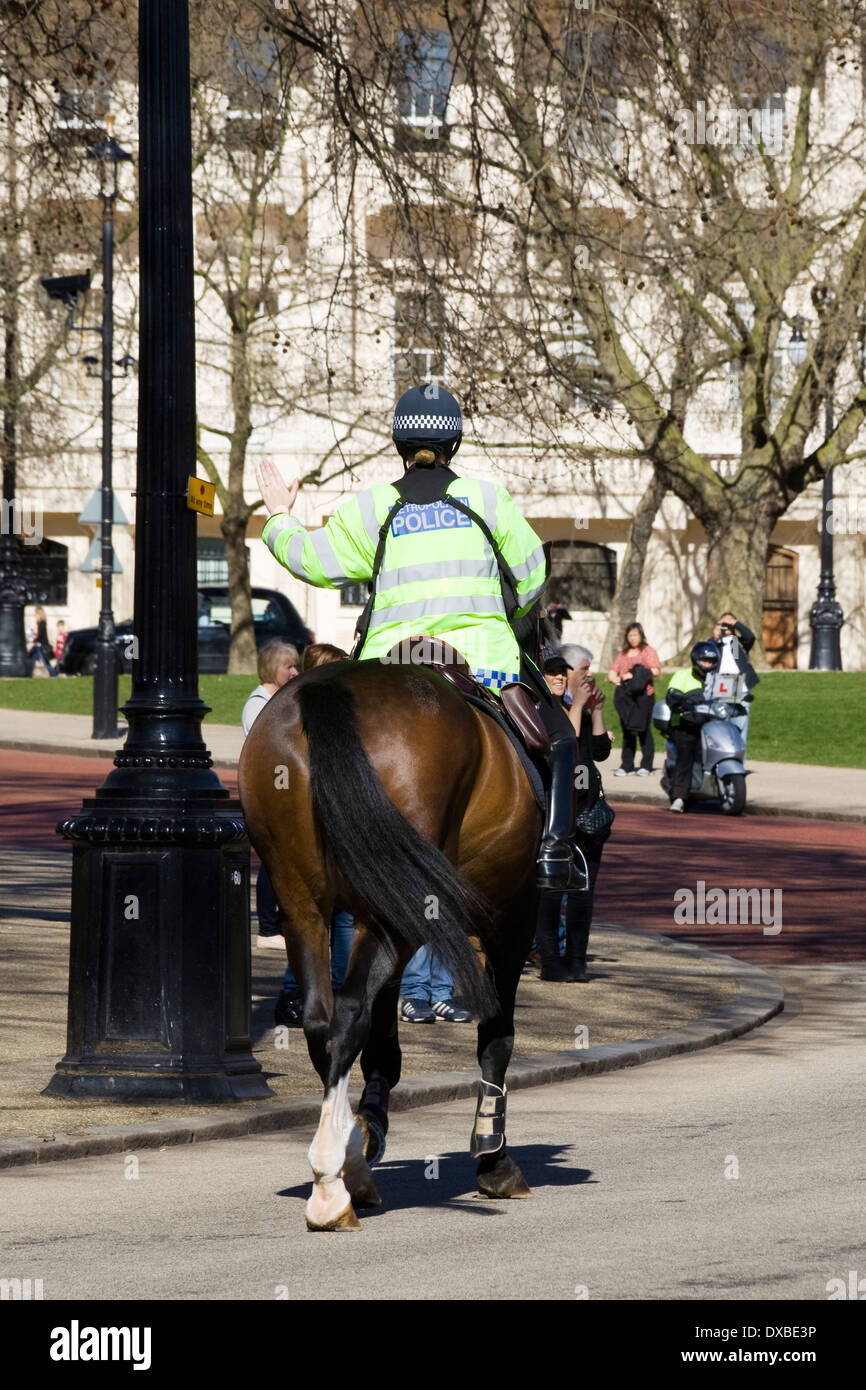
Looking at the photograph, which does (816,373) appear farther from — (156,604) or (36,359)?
(156,604)

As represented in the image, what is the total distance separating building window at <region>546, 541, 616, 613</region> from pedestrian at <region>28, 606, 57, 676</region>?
11979 millimetres

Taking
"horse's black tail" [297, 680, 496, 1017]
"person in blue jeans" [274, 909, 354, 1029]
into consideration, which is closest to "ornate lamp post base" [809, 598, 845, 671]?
"person in blue jeans" [274, 909, 354, 1029]

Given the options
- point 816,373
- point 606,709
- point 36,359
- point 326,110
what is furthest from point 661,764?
point 326,110

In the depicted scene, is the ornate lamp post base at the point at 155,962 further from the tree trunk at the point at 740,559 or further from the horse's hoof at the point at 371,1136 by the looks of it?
the tree trunk at the point at 740,559

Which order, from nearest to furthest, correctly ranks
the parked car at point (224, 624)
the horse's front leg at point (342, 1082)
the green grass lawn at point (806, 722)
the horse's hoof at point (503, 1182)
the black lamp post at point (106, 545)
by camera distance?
the horse's front leg at point (342, 1082) → the horse's hoof at point (503, 1182) → the green grass lawn at point (806, 722) → the black lamp post at point (106, 545) → the parked car at point (224, 624)

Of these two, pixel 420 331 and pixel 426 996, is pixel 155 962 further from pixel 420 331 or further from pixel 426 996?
pixel 420 331

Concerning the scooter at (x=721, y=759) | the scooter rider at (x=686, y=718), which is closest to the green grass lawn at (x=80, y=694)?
the scooter rider at (x=686, y=718)

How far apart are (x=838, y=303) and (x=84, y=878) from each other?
24.4 m

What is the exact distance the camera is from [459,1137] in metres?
7.88

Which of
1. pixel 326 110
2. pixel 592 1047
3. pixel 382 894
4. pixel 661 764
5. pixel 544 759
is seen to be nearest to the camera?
pixel 382 894

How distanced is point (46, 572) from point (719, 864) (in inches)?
1514

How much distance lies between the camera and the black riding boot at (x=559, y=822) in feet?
22.4

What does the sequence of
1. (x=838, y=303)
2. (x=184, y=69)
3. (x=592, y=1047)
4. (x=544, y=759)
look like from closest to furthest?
(x=544, y=759) < (x=184, y=69) < (x=592, y=1047) < (x=838, y=303)

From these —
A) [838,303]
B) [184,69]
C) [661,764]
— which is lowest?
[661,764]
